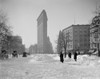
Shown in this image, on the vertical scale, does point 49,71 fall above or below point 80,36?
below

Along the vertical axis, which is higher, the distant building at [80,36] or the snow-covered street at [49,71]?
the distant building at [80,36]

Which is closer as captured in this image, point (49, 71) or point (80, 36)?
point (49, 71)

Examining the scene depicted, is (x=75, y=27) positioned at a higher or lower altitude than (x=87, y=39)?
higher

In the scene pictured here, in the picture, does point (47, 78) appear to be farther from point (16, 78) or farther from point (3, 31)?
point (3, 31)

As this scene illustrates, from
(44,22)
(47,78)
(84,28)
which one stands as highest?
(44,22)

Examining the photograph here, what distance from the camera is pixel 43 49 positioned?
6097 inches

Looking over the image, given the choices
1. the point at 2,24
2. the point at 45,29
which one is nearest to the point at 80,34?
the point at 45,29

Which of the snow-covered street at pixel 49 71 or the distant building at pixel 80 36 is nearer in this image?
the snow-covered street at pixel 49 71

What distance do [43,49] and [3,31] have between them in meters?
117

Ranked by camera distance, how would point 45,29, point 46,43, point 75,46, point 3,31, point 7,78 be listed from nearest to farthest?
point 7,78, point 3,31, point 75,46, point 46,43, point 45,29

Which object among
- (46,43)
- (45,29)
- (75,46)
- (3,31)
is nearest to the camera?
(3,31)

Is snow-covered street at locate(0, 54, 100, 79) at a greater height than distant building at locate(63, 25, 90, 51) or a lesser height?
lesser

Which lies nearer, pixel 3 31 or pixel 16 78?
pixel 16 78

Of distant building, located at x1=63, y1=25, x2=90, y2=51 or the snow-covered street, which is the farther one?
distant building, located at x1=63, y1=25, x2=90, y2=51
